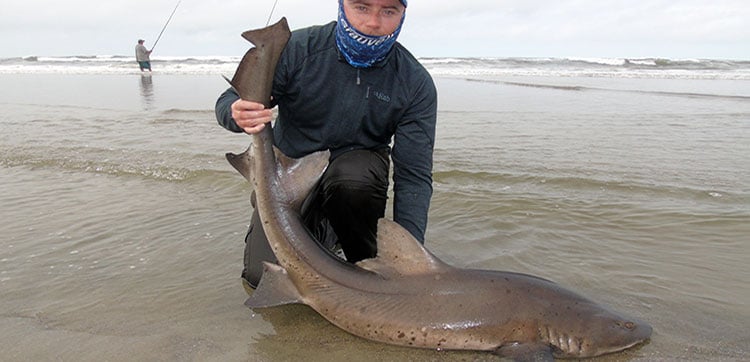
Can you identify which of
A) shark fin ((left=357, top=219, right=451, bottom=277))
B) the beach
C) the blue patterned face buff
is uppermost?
the blue patterned face buff

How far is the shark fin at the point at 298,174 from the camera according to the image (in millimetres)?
2836

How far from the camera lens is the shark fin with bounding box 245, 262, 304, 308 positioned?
279cm

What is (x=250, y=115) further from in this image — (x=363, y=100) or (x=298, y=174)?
(x=363, y=100)

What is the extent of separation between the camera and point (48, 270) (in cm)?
357

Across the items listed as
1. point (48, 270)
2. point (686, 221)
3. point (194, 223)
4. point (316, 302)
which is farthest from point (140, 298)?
point (686, 221)

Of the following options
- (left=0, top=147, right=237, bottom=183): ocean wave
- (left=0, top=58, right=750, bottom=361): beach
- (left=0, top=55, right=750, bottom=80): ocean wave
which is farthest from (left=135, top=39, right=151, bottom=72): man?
A: (left=0, top=147, right=237, bottom=183): ocean wave

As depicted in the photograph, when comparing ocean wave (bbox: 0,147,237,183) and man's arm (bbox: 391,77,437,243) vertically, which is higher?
man's arm (bbox: 391,77,437,243)

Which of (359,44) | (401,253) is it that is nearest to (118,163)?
(359,44)

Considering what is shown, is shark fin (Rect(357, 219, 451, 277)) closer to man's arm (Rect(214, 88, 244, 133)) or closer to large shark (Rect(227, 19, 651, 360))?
large shark (Rect(227, 19, 651, 360))

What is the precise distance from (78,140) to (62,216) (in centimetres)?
406

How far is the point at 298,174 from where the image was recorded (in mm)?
2867

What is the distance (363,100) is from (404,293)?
3.77 ft

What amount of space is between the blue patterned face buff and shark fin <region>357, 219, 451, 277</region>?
97 centimetres

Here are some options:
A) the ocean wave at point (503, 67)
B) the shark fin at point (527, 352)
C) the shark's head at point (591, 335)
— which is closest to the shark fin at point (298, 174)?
the shark fin at point (527, 352)
